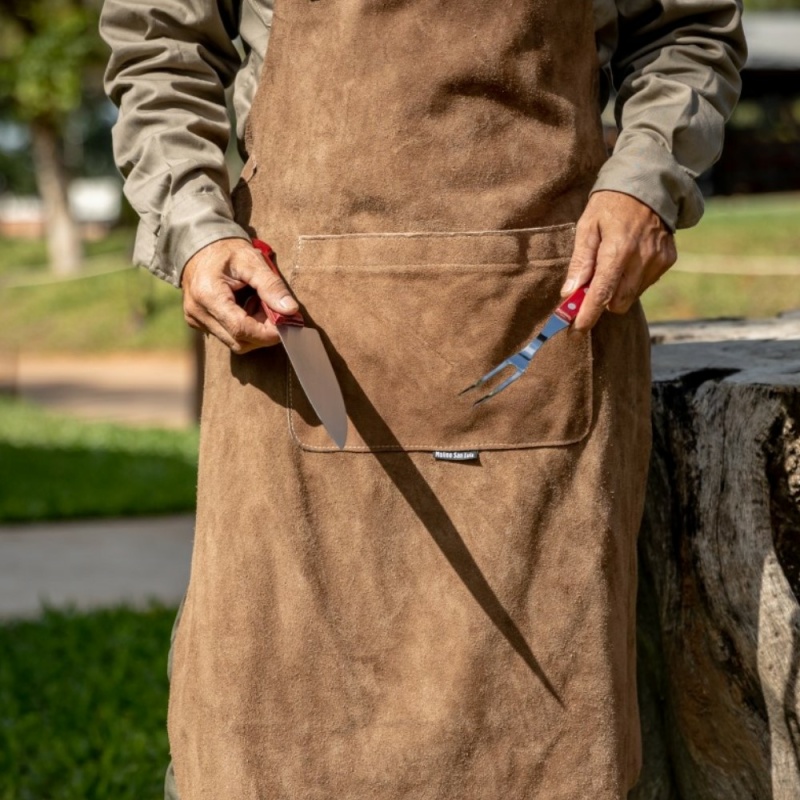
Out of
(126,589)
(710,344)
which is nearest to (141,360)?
(126,589)

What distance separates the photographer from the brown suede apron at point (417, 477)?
164cm

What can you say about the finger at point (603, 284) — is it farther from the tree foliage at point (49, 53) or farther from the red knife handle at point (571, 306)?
the tree foliage at point (49, 53)

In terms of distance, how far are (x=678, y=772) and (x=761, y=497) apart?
1.79 ft

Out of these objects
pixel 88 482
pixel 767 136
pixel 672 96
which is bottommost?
pixel 88 482

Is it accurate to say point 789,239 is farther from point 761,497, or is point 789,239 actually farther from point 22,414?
point 761,497

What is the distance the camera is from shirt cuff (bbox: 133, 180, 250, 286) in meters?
1.64

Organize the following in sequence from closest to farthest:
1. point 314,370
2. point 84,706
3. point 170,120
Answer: point 314,370 < point 170,120 < point 84,706

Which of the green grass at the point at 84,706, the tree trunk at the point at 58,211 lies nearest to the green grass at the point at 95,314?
the tree trunk at the point at 58,211

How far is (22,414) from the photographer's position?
10594mm

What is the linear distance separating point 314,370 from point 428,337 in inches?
6.4

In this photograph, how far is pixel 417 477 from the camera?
166 centimetres

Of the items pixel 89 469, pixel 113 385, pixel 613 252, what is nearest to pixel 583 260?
pixel 613 252

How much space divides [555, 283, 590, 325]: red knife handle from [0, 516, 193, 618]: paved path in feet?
12.4

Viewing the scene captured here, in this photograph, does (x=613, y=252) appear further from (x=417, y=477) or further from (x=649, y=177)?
(x=417, y=477)
